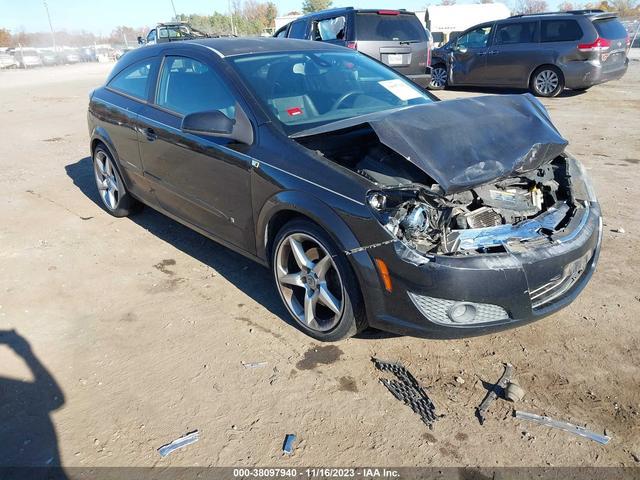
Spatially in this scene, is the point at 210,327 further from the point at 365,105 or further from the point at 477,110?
the point at 477,110

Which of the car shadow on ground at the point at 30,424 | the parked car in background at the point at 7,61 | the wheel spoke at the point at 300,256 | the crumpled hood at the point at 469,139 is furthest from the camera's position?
the parked car in background at the point at 7,61

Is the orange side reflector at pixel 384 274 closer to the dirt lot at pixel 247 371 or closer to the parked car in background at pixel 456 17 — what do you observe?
the dirt lot at pixel 247 371

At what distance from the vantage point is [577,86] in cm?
1158

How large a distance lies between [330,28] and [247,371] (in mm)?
9700

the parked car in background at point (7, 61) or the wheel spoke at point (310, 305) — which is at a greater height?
the parked car in background at point (7, 61)

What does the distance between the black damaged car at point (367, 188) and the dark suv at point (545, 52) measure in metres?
8.76

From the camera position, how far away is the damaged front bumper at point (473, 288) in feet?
8.52

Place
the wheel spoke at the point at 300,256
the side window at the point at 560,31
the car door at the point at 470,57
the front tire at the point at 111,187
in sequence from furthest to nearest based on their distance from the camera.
→ 1. the car door at the point at 470,57
2. the side window at the point at 560,31
3. the front tire at the point at 111,187
4. the wheel spoke at the point at 300,256

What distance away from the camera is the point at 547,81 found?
11.9 metres

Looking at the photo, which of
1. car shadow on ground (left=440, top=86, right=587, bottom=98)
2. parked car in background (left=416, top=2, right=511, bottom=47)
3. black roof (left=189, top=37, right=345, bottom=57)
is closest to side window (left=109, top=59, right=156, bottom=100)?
black roof (left=189, top=37, right=345, bottom=57)

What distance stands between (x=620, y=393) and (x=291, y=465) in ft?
5.70

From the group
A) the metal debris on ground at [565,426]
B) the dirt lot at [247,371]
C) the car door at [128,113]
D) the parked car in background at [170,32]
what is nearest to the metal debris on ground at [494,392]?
the dirt lot at [247,371]

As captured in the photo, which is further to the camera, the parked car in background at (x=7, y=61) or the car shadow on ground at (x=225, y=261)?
the parked car in background at (x=7, y=61)

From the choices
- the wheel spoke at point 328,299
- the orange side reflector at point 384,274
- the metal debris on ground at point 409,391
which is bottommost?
the metal debris on ground at point 409,391
